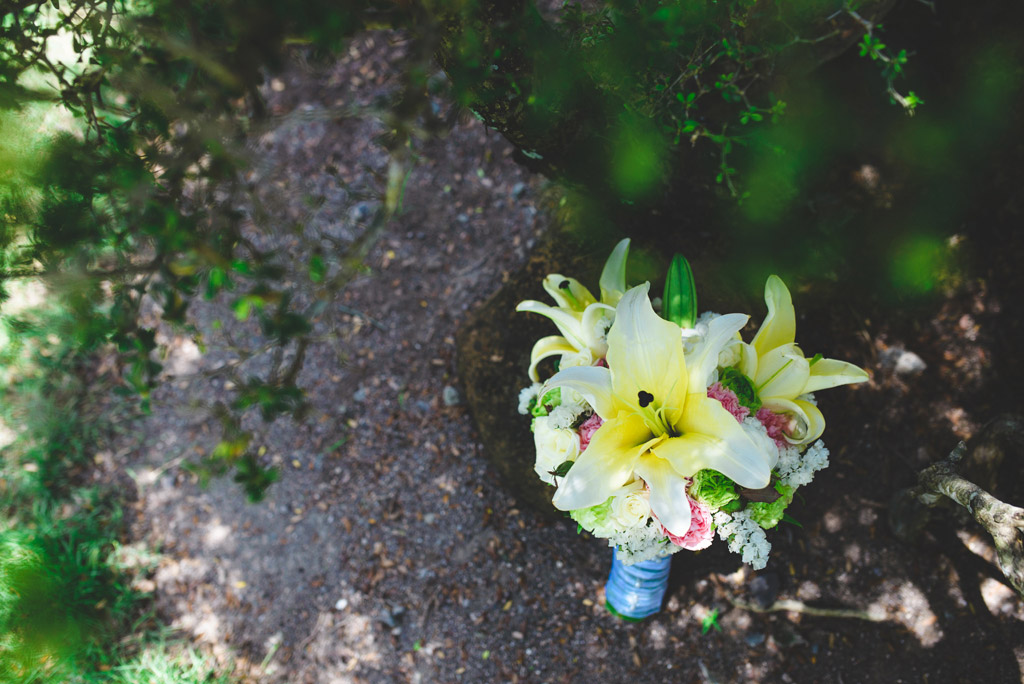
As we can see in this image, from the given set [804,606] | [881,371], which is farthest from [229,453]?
[881,371]

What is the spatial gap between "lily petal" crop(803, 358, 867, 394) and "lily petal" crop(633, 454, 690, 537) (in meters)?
Answer: 0.40

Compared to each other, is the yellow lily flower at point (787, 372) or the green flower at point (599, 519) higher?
the yellow lily flower at point (787, 372)

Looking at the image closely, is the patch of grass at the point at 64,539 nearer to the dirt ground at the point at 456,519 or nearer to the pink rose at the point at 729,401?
the dirt ground at the point at 456,519

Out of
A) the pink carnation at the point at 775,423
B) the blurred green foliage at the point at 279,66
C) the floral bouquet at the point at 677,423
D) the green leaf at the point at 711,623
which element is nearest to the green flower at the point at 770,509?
the floral bouquet at the point at 677,423

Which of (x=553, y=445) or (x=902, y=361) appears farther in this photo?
(x=902, y=361)

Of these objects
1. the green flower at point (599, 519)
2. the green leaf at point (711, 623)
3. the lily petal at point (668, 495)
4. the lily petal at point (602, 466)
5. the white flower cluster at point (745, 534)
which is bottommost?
the green leaf at point (711, 623)

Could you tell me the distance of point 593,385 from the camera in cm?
130

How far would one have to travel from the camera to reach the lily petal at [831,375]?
1.38 m

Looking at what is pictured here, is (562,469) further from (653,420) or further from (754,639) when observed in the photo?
(754,639)

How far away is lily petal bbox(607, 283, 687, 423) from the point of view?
128cm

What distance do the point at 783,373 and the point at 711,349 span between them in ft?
0.88

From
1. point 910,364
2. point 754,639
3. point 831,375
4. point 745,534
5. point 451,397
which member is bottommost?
point 754,639

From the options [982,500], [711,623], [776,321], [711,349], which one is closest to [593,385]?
[711,349]

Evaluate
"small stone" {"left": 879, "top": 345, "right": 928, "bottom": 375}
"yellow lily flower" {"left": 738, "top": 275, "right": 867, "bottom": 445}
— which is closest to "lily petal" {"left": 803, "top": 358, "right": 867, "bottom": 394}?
"yellow lily flower" {"left": 738, "top": 275, "right": 867, "bottom": 445}
